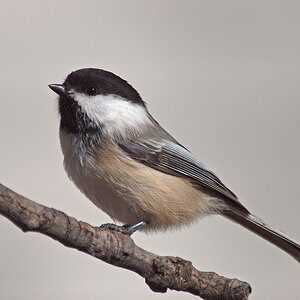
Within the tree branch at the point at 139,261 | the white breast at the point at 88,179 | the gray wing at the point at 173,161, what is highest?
the gray wing at the point at 173,161

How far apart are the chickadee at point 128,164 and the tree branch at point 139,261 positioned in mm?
412

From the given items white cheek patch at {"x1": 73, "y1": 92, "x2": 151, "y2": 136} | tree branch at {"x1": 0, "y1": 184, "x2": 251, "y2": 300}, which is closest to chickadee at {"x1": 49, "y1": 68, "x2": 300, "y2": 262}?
white cheek patch at {"x1": 73, "y1": 92, "x2": 151, "y2": 136}

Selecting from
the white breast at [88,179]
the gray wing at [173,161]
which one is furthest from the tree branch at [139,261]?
the gray wing at [173,161]

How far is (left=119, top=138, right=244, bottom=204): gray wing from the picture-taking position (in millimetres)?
1866

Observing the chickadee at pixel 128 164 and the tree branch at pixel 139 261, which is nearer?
the tree branch at pixel 139 261

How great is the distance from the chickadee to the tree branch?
16.2 inches

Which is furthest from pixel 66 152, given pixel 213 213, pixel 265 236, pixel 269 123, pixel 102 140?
pixel 269 123

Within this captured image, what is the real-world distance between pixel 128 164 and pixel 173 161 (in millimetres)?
167

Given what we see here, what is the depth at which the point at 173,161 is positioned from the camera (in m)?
1.90

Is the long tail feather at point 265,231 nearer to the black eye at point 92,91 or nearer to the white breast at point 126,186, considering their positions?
the white breast at point 126,186

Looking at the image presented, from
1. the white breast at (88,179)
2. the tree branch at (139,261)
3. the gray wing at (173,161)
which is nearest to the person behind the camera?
the tree branch at (139,261)

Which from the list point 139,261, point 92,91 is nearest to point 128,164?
point 92,91

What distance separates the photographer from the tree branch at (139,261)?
1.19 m

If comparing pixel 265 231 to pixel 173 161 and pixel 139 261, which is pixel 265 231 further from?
pixel 139 261
